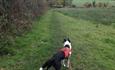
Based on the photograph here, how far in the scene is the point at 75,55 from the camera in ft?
58.3

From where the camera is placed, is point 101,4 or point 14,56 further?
point 101,4

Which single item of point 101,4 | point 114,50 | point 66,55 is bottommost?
point 101,4

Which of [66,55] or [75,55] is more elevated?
[66,55]

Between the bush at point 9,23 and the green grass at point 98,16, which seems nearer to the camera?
the bush at point 9,23

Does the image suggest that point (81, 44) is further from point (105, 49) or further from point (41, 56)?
point (41, 56)

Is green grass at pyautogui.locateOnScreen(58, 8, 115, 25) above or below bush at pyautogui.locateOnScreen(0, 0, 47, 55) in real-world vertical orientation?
below

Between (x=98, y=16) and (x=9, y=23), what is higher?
(x=9, y=23)

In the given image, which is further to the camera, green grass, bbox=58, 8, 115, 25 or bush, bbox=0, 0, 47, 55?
green grass, bbox=58, 8, 115, 25

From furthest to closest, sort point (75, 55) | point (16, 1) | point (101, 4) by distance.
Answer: point (101, 4), point (16, 1), point (75, 55)

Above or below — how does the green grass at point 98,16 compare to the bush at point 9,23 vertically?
below

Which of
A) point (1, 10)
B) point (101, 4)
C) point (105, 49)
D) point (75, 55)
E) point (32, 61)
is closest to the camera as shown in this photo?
point (32, 61)

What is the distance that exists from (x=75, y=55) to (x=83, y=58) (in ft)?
2.01

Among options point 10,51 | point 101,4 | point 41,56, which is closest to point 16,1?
point 10,51

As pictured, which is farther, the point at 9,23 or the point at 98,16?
the point at 98,16
